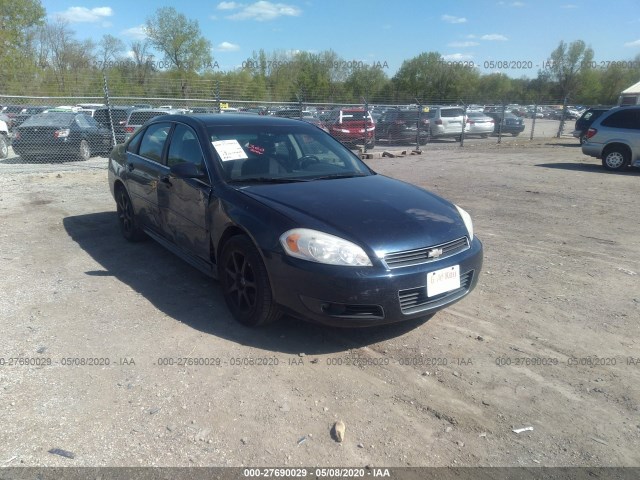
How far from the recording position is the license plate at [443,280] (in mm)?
3355

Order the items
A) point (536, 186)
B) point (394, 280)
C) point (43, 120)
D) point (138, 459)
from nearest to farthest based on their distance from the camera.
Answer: point (138, 459) → point (394, 280) → point (536, 186) → point (43, 120)

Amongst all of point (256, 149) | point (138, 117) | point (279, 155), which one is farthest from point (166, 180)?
point (138, 117)

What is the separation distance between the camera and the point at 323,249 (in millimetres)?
3238

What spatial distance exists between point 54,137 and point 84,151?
0.90m

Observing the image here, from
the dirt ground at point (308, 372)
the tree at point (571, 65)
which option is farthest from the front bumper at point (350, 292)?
the tree at point (571, 65)

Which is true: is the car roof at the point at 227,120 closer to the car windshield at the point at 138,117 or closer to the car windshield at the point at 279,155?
the car windshield at the point at 279,155

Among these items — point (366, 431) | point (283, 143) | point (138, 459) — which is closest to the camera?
point (138, 459)

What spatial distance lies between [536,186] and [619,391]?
8.05 m

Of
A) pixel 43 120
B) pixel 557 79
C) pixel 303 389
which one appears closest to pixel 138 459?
pixel 303 389

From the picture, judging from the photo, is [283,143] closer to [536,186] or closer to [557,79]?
[536,186]

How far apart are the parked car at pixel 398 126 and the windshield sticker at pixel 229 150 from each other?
55.0ft

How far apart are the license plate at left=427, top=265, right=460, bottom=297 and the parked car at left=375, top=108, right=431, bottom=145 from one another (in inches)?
688

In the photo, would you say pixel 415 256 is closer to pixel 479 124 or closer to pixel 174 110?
pixel 174 110

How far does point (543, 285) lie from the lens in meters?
4.73
